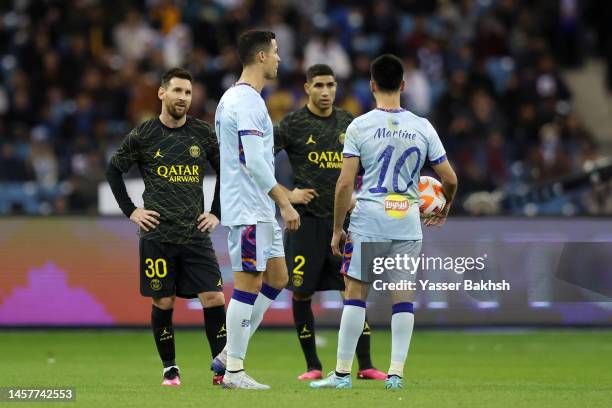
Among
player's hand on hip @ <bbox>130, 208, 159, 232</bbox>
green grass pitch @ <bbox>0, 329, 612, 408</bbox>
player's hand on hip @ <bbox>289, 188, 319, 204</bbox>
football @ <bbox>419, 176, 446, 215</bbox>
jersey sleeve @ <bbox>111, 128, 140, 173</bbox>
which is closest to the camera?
green grass pitch @ <bbox>0, 329, 612, 408</bbox>

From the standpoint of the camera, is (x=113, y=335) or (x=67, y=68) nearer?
(x=113, y=335)

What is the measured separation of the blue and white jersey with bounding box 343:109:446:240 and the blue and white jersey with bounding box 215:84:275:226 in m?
0.62

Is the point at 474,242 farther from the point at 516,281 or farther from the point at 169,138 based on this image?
the point at 169,138

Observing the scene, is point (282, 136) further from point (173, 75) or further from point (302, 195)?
point (173, 75)

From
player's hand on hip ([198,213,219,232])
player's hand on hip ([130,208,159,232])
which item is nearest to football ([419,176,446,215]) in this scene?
player's hand on hip ([198,213,219,232])

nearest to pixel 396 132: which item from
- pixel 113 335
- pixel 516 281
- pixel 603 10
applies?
pixel 516 281

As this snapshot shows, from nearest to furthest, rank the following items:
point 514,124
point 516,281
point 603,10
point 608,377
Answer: point 608,377, point 516,281, point 514,124, point 603,10

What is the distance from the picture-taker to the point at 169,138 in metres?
10.1

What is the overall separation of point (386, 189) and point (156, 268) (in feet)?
6.48

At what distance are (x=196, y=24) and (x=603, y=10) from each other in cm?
725

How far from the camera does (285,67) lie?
21.5 metres

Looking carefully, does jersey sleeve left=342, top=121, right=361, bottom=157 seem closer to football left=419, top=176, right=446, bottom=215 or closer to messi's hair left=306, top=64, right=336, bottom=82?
football left=419, top=176, right=446, bottom=215

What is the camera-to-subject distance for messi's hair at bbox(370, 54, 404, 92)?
9125 mm

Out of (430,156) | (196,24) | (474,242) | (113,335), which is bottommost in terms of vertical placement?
(113,335)
